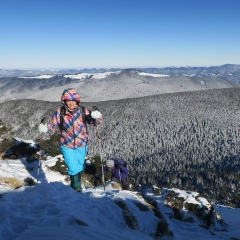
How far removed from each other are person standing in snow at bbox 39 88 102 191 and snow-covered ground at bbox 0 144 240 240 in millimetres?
999

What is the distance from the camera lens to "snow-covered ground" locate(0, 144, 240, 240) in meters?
5.31

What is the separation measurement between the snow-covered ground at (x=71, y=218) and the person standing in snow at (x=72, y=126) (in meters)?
1.00

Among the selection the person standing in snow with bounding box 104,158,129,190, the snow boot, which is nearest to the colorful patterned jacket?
the snow boot

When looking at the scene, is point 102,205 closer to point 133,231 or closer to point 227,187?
point 133,231

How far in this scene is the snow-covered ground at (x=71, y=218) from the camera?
5309 millimetres

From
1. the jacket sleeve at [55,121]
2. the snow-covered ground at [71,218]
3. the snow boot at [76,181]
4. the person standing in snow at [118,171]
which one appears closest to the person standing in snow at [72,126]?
the jacket sleeve at [55,121]

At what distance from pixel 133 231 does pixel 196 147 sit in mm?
41813

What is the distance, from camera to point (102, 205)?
7977 mm

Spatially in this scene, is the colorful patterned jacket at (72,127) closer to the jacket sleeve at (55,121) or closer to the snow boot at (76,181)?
the jacket sleeve at (55,121)

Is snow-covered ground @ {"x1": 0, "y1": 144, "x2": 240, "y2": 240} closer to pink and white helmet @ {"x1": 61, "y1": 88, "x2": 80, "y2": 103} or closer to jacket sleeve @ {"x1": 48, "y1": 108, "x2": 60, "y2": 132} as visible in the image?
jacket sleeve @ {"x1": 48, "y1": 108, "x2": 60, "y2": 132}

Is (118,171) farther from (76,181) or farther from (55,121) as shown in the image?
(55,121)

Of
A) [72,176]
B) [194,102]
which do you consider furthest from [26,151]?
[194,102]

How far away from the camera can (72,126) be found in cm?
914

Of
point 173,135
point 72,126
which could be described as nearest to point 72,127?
point 72,126
